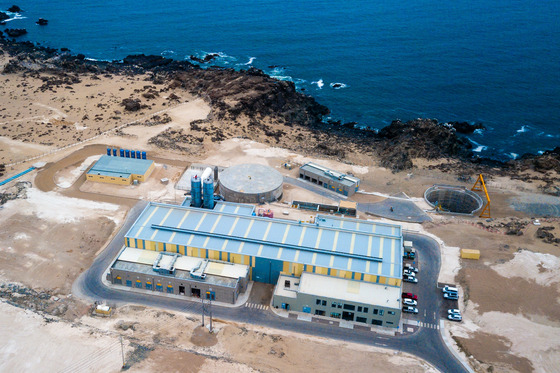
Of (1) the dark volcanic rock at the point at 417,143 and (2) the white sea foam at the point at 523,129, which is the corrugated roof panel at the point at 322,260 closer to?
(1) the dark volcanic rock at the point at 417,143

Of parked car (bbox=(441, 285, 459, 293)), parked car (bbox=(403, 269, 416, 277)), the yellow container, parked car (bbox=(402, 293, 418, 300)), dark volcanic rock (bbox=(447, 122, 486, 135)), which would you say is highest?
dark volcanic rock (bbox=(447, 122, 486, 135))

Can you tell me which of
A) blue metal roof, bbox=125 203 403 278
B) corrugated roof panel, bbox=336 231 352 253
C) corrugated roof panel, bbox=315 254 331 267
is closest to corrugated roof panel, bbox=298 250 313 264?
blue metal roof, bbox=125 203 403 278

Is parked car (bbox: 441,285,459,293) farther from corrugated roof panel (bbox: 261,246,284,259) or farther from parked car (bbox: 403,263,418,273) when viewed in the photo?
corrugated roof panel (bbox: 261,246,284,259)

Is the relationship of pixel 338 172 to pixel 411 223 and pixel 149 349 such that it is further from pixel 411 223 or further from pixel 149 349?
pixel 149 349

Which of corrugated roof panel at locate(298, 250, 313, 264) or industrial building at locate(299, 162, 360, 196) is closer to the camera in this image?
corrugated roof panel at locate(298, 250, 313, 264)

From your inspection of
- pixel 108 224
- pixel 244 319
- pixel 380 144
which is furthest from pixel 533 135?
pixel 108 224

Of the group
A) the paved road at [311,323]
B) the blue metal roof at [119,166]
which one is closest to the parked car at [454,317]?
the paved road at [311,323]
